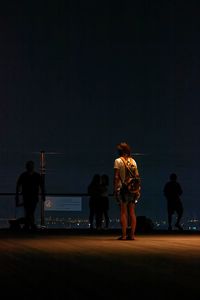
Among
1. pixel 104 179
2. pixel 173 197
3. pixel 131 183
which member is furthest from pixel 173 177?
pixel 131 183

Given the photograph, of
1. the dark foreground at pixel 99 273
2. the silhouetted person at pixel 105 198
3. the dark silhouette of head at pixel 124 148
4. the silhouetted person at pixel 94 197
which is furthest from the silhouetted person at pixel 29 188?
the dark foreground at pixel 99 273

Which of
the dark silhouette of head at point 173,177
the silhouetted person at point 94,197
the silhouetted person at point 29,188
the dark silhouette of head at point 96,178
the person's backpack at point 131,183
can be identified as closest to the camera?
the person's backpack at point 131,183

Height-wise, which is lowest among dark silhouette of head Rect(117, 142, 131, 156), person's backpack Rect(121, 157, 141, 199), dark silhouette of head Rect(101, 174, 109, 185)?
person's backpack Rect(121, 157, 141, 199)

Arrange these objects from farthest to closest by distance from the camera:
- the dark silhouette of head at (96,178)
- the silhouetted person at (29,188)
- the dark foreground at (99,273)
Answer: the dark silhouette of head at (96,178), the silhouetted person at (29,188), the dark foreground at (99,273)

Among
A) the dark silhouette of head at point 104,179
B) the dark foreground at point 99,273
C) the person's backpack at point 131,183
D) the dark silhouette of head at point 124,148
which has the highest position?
the dark silhouette of head at point 104,179

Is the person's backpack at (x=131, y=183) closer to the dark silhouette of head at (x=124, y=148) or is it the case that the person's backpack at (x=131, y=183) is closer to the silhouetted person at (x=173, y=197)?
the dark silhouette of head at (x=124, y=148)

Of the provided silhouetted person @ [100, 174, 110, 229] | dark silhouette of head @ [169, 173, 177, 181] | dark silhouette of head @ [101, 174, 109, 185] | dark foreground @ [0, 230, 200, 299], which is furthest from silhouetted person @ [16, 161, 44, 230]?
dark foreground @ [0, 230, 200, 299]

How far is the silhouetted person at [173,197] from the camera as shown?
2311 cm

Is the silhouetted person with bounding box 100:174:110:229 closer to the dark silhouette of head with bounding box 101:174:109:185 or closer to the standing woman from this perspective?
the dark silhouette of head with bounding box 101:174:109:185

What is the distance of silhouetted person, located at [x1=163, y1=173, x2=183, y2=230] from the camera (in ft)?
75.8

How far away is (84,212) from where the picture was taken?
891 inches

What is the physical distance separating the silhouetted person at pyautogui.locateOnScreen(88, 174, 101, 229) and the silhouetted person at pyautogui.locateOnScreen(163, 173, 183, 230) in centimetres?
186

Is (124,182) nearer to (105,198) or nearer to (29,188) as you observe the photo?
(29,188)

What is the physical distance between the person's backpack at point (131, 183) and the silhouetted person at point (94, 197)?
6755 millimetres
